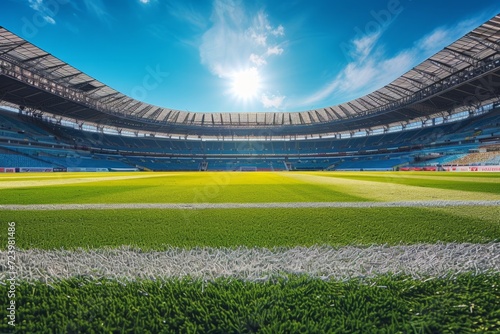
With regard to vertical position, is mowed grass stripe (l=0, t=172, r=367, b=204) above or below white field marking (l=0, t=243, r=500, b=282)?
below

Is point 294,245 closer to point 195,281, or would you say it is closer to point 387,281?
point 387,281

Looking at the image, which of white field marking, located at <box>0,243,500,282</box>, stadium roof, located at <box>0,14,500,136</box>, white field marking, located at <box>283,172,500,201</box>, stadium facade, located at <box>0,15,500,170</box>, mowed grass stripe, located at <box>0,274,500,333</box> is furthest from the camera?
stadium facade, located at <box>0,15,500,170</box>

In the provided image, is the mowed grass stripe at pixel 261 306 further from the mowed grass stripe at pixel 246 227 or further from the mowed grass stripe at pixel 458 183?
the mowed grass stripe at pixel 458 183

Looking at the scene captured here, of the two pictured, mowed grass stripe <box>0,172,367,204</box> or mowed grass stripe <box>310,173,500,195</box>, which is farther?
mowed grass stripe <box>310,173,500,195</box>

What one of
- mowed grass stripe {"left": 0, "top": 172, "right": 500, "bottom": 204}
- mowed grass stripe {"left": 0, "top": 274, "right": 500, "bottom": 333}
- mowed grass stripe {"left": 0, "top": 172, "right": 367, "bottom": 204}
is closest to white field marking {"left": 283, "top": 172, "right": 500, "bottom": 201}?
mowed grass stripe {"left": 0, "top": 172, "right": 500, "bottom": 204}

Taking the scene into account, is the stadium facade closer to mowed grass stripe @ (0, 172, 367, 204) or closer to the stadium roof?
the stadium roof

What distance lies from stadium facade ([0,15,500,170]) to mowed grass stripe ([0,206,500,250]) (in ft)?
93.5

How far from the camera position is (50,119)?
4144 cm

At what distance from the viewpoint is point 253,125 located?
56812 millimetres

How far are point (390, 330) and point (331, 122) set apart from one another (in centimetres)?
5272

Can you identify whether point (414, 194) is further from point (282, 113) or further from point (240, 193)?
point (282, 113)

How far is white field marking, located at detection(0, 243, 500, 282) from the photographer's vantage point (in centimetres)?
128

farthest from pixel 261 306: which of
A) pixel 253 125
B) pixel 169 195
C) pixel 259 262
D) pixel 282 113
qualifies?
pixel 253 125

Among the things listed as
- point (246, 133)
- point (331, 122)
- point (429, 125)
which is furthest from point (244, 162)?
Result: point (429, 125)
